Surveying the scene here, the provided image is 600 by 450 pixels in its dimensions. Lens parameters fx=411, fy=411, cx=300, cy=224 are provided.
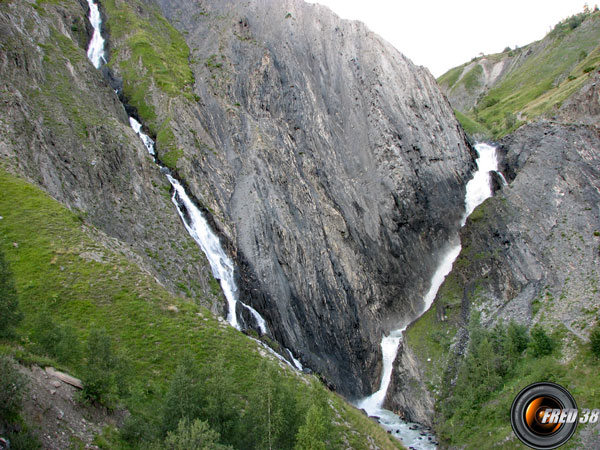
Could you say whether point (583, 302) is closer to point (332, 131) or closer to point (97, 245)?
point (332, 131)

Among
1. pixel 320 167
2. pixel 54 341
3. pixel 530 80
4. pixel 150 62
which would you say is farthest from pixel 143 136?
pixel 530 80

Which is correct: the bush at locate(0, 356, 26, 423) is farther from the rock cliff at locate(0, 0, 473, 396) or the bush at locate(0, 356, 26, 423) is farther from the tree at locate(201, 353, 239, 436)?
the rock cliff at locate(0, 0, 473, 396)

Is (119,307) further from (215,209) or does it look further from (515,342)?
(515,342)

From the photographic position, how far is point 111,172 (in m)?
31.6

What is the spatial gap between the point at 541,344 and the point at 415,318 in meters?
15.4

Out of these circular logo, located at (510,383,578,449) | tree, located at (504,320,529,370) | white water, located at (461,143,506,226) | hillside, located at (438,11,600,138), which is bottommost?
circular logo, located at (510,383,578,449)

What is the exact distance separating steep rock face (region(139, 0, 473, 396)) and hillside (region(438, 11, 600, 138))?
593 inches

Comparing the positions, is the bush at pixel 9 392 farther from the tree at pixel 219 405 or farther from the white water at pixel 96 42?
the white water at pixel 96 42

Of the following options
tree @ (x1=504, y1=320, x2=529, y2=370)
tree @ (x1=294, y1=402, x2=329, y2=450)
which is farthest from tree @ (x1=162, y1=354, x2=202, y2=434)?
tree @ (x1=504, y1=320, x2=529, y2=370)

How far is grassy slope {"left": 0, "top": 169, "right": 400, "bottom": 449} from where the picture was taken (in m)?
17.0

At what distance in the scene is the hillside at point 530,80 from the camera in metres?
64.6

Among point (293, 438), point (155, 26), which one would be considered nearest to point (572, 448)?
point (293, 438)

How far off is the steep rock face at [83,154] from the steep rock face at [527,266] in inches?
829

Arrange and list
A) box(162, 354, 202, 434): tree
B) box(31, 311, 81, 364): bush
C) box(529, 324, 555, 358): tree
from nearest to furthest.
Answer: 1. box(162, 354, 202, 434): tree
2. box(31, 311, 81, 364): bush
3. box(529, 324, 555, 358): tree
